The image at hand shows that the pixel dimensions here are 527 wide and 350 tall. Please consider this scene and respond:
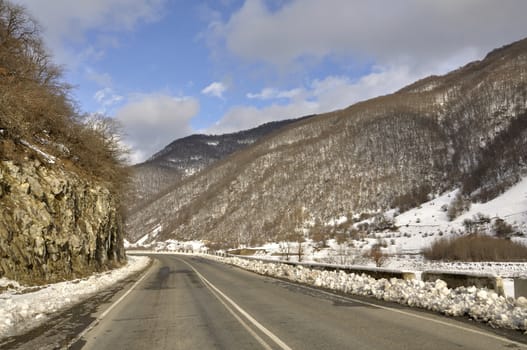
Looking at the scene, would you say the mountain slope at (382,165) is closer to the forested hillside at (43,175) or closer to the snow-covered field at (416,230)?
the snow-covered field at (416,230)

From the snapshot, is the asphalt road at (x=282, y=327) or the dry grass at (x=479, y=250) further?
the dry grass at (x=479, y=250)

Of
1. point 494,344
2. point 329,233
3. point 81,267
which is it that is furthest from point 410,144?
point 494,344

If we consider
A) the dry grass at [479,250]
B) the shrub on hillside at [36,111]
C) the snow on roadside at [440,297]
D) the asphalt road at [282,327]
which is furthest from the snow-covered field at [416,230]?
the asphalt road at [282,327]

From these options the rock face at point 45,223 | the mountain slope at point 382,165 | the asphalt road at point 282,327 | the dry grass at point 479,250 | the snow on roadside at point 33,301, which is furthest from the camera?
the mountain slope at point 382,165

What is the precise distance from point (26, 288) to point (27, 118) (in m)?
11.8

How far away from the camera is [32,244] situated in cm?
1805

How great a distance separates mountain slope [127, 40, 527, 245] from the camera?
137 m

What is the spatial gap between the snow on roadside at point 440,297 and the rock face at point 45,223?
1186cm

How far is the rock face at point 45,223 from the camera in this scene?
1712 centimetres

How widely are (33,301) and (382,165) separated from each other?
151m

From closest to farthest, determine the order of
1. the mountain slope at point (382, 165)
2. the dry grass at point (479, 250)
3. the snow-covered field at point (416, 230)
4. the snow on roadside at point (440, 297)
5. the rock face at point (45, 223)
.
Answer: the snow on roadside at point (440, 297), the rock face at point (45, 223), the dry grass at point (479, 250), the snow-covered field at point (416, 230), the mountain slope at point (382, 165)

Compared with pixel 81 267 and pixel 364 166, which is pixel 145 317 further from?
pixel 364 166

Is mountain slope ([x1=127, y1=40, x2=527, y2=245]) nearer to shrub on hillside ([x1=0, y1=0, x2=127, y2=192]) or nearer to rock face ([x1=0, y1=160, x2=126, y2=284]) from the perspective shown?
shrub on hillside ([x1=0, y1=0, x2=127, y2=192])

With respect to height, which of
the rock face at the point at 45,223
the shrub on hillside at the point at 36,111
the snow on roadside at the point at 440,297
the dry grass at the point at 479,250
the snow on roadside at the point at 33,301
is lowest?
the dry grass at the point at 479,250
